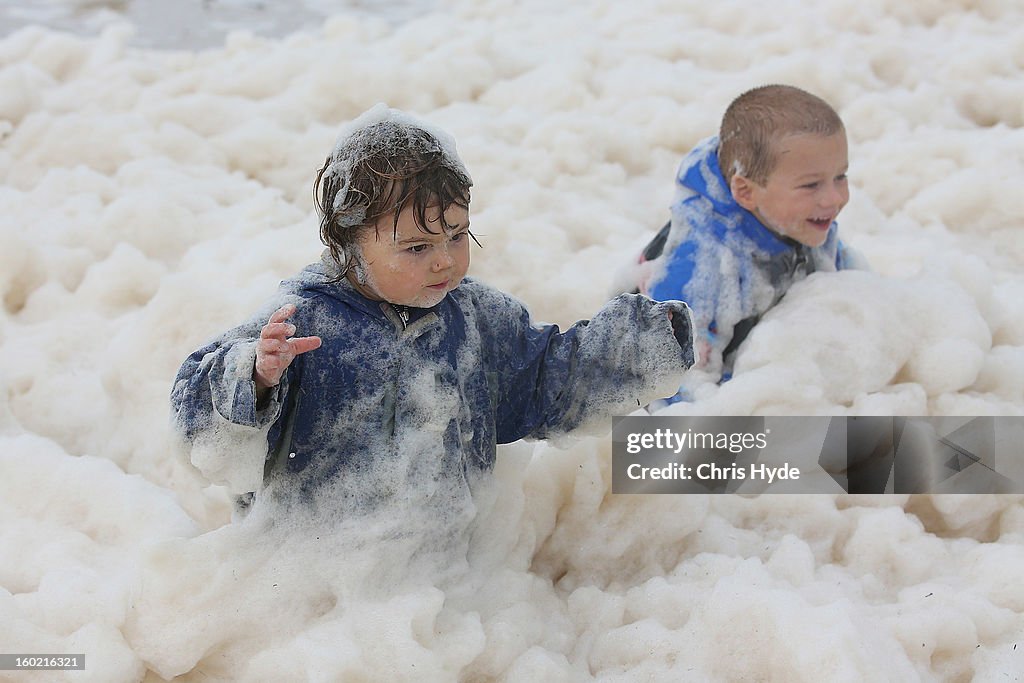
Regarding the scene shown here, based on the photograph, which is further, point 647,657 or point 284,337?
point 647,657

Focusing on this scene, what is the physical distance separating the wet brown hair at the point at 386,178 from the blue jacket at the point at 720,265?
0.68 m

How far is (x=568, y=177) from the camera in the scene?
7.47ft

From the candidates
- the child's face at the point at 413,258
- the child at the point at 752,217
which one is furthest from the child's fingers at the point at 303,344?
the child at the point at 752,217

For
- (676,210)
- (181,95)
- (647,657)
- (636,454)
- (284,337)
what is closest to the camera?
(284,337)

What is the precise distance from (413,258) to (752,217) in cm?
81

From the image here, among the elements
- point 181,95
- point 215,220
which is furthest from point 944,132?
point 181,95

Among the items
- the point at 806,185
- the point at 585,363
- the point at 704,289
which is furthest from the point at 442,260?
the point at 806,185

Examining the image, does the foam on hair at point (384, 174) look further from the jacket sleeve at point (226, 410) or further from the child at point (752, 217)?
the child at point (752, 217)

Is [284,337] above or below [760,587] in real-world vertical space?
above

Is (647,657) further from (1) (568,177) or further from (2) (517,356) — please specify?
(1) (568,177)

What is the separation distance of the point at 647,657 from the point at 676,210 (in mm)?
831

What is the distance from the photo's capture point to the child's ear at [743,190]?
173 centimetres

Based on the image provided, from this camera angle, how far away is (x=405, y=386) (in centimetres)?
117

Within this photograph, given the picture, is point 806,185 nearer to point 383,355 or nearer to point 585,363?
point 585,363
